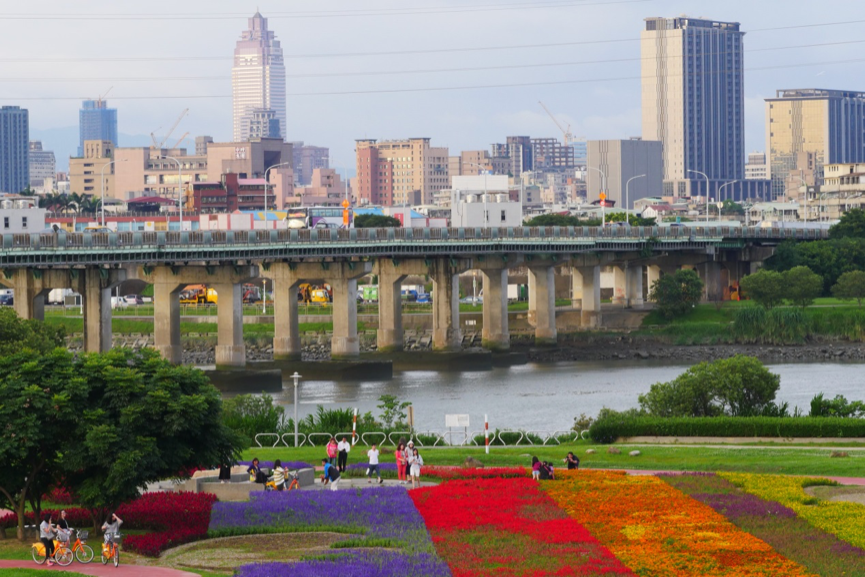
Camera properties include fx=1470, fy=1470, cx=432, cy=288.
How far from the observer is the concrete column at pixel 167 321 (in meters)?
109

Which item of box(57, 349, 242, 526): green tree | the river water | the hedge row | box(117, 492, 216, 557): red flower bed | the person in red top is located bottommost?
the river water

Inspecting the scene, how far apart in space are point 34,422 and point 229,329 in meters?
73.2

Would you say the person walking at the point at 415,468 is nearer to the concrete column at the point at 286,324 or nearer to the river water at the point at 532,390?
the river water at the point at 532,390

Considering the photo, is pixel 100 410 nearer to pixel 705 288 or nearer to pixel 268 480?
pixel 268 480

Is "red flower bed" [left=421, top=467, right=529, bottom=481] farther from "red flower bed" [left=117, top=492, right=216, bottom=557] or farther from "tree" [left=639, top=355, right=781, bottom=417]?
"tree" [left=639, top=355, right=781, bottom=417]

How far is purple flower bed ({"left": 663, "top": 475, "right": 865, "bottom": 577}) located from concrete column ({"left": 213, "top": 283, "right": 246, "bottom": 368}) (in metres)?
66.8

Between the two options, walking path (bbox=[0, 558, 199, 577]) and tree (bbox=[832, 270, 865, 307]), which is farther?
tree (bbox=[832, 270, 865, 307])

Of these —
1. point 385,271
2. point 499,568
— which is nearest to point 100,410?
point 499,568

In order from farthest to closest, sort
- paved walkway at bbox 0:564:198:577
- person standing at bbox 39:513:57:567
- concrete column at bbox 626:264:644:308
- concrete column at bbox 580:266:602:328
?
concrete column at bbox 626:264:644:308 → concrete column at bbox 580:266:602:328 → person standing at bbox 39:513:57:567 → paved walkway at bbox 0:564:198:577

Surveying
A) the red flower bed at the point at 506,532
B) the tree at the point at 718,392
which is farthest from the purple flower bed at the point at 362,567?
the tree at the point at 718,392

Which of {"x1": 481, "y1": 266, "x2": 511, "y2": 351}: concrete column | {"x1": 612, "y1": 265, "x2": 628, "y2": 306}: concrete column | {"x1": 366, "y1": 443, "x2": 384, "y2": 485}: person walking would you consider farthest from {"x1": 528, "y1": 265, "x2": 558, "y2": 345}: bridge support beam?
{"x1": 366, "y1": 443, "x2": 384, "y2": 485}: person walking

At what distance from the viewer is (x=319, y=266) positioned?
396 ft

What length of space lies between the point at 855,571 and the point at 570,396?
5895cm

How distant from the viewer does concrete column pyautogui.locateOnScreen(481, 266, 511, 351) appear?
128 m
